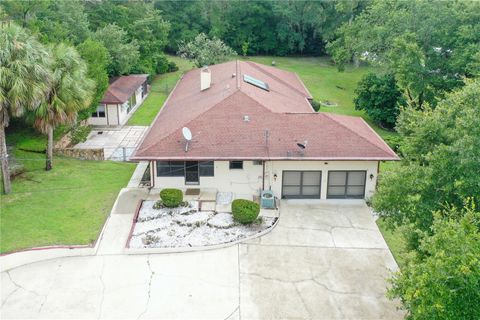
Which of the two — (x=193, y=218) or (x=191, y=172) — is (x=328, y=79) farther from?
(x=193, y=218)

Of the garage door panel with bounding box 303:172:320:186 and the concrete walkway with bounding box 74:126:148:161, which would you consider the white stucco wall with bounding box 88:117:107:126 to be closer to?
the concrete walkway with bounding box 74:126:148:161

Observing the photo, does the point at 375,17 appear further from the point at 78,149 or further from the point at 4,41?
the point at 4,41

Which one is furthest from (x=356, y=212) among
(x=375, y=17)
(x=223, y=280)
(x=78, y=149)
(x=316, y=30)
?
(x=316, y=30)

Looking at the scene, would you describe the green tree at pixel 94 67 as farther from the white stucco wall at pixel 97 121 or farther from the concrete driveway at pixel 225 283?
the concrete driveway at pixel 225 283

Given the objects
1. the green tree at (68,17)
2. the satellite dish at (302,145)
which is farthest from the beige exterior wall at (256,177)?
the green tree at (68,17)

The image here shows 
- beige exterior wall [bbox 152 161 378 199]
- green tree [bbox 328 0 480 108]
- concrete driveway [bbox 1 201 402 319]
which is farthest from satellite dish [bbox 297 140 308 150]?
green tree [bbox 328 0 480 108]

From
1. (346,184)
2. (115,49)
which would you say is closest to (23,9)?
(115,49)
